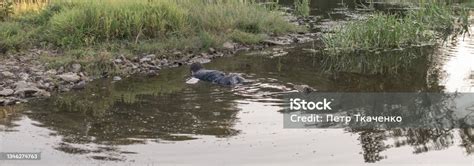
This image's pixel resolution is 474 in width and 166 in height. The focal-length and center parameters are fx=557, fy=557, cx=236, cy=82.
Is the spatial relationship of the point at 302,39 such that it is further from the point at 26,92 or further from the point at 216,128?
the point at 216,128

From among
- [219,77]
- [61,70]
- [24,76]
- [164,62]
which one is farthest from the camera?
[164,62]

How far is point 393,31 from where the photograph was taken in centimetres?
A: 1198

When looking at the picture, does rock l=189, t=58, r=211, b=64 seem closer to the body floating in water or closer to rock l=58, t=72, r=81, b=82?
the body floating in water

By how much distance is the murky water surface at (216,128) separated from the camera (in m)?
6.11

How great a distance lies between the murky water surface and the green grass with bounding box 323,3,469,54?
1181 millimetres

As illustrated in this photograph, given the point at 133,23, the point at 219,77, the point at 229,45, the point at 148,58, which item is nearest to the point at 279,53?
the point at 229,45

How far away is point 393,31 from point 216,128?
630 centimetres

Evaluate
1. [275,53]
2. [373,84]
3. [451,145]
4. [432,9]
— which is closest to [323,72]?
[373,84]

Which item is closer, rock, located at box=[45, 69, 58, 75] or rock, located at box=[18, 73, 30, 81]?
rock, located at box=[18, 73, 30, 81]

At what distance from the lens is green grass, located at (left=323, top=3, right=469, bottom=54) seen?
11.9 metres

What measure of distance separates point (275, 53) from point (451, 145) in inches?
276

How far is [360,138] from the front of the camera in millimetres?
6730

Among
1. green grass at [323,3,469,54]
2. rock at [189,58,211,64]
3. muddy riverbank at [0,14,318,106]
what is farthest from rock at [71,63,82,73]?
green grass at [323,3,469,54]

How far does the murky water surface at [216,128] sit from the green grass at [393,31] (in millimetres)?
1181
